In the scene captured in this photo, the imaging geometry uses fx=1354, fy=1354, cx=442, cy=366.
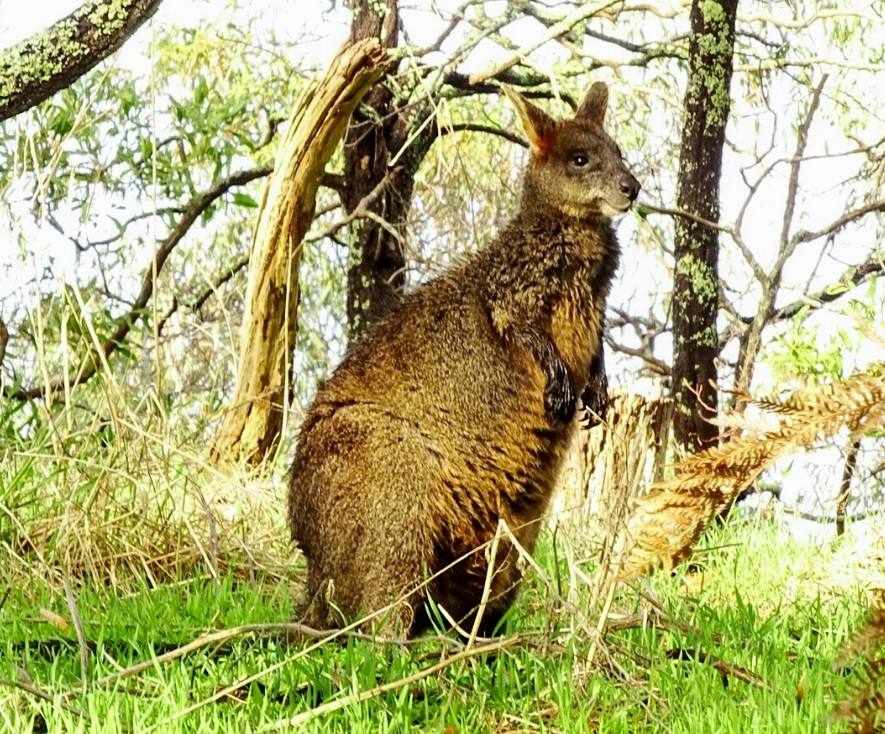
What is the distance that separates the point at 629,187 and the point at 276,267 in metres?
3.49

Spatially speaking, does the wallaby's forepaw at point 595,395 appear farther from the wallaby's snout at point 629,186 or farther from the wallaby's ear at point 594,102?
the wallaby's ear at point 594,102

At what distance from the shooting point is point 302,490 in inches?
204

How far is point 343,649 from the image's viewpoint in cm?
448

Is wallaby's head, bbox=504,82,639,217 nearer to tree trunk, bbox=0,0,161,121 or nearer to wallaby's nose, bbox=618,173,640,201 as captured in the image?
wallaby's nose, bbox=618,173,640,201

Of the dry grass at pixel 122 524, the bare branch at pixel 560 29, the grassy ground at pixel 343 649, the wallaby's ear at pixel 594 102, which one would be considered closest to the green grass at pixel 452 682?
the grassy ground at pixel 343 649

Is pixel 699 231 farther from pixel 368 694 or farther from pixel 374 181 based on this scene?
pixel 368 694

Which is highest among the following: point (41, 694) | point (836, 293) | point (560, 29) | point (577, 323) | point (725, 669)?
point (560, 29)

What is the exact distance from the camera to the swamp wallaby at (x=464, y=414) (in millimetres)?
4926

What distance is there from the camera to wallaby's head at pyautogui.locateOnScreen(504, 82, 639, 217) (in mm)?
5996

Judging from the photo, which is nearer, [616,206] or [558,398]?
[558,398]

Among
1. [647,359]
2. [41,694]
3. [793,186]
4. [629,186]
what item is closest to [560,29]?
[793,186]

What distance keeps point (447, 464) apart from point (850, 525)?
3.26 metres

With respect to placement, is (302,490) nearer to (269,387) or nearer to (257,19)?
(269,387)

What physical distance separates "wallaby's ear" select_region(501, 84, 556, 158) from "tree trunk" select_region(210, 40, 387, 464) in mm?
2718
